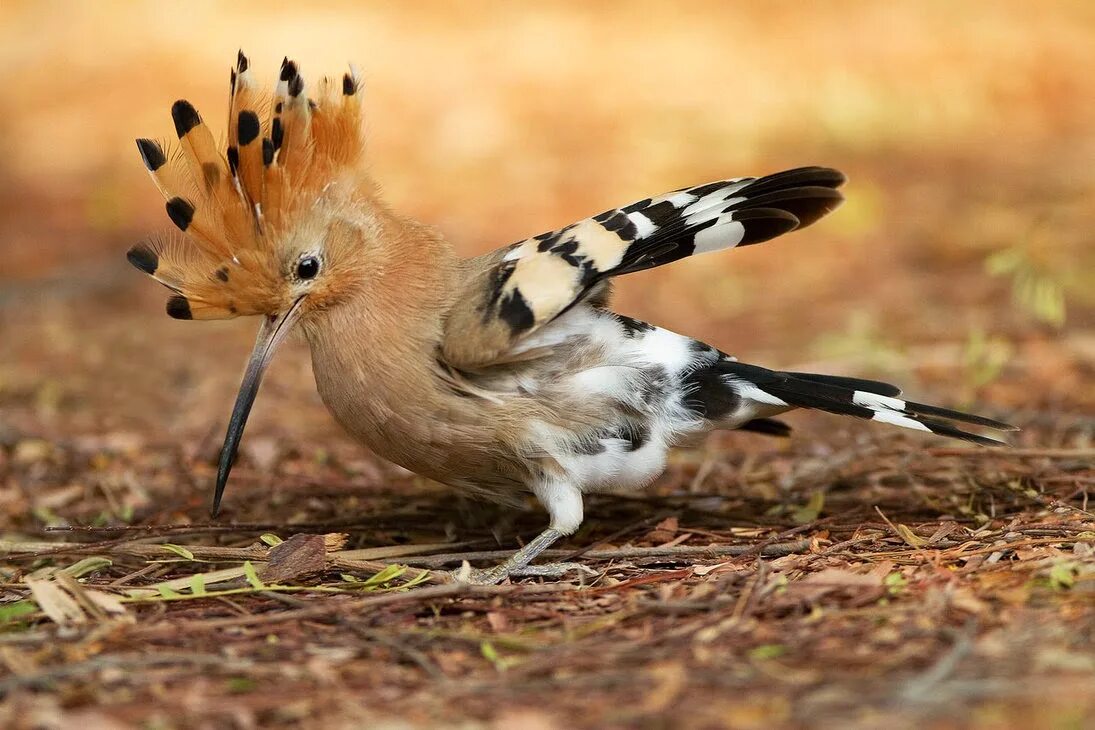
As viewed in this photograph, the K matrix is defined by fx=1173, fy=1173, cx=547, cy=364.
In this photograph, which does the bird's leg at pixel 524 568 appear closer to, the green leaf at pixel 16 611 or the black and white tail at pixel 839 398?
the black and white tail at pixel 839 398

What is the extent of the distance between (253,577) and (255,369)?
753 mm

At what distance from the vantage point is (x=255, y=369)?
3.54 meters

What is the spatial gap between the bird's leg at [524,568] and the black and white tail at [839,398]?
730mm

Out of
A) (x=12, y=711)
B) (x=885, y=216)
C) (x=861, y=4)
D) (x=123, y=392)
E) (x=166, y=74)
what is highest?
(x=861, y=4)

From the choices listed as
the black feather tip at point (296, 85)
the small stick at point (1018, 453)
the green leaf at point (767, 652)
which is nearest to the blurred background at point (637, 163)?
the small stick at point (1018, 453)

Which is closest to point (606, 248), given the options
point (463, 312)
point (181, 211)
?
point (463, 312)

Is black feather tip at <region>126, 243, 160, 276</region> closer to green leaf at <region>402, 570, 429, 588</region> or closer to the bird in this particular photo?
the bird

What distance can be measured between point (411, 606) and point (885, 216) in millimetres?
5411

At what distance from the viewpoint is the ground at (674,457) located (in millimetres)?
2357

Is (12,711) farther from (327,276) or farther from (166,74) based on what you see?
(166,74)

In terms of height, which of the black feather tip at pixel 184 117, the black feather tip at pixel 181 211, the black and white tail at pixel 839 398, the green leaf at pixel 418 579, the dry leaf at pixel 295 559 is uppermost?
the black feather tip at pixel 184 117

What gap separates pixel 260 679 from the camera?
7.88 ft

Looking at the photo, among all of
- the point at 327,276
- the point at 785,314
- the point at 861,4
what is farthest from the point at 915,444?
the point at 861,4

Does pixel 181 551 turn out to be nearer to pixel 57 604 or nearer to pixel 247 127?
pixel 57 604
